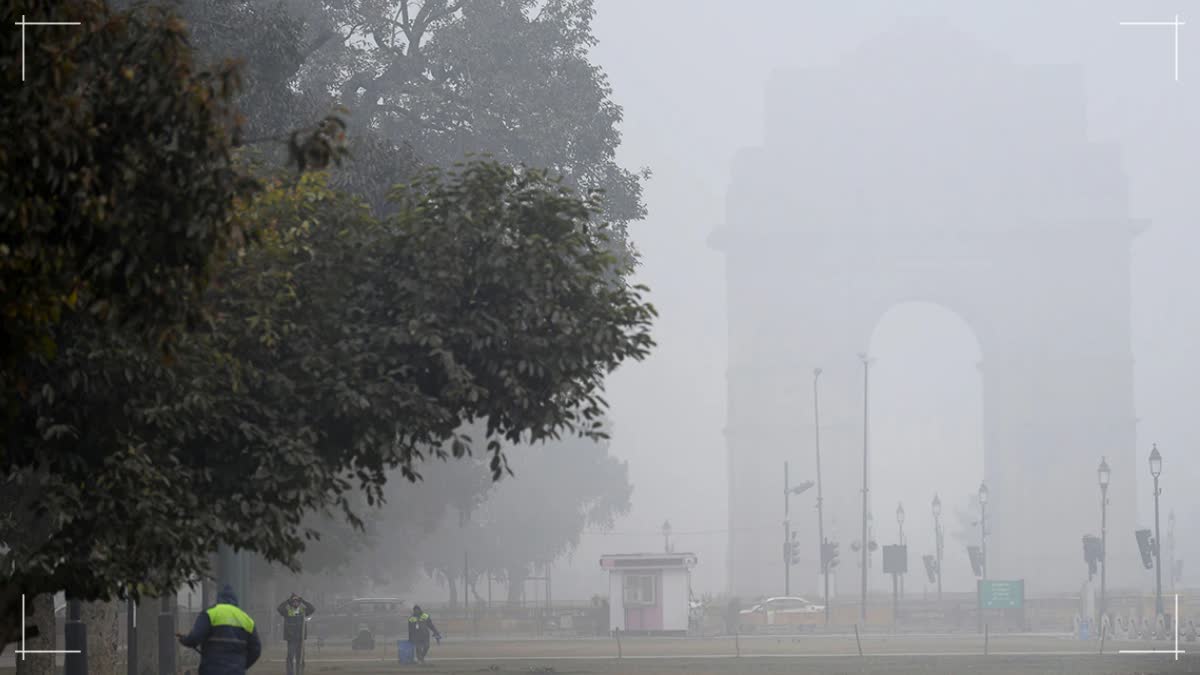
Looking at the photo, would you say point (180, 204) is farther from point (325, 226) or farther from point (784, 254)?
point (784, 254)

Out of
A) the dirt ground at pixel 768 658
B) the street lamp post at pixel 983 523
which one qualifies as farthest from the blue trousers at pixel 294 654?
the street lamp post at pixel 983 523

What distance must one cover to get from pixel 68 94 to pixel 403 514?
148 ft

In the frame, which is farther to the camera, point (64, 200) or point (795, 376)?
point (795, 376)

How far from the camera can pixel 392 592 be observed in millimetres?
113562

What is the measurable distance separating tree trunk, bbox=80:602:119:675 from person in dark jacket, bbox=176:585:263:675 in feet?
33.4

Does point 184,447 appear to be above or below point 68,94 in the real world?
below

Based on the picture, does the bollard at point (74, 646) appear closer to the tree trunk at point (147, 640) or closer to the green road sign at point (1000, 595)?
the tree trunk at point (147, 640)

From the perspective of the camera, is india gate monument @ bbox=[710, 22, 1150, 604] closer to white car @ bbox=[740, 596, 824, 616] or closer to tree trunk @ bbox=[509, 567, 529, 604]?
white car @ bbox=[740, 596, 824, 616]

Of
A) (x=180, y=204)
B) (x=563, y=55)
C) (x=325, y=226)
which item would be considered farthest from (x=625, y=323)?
(x=563, y=55)

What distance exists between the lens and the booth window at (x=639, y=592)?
6006cm

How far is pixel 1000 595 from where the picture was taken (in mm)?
62531

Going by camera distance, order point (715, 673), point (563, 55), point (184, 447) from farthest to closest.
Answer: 1. point (563, 55)
2. point (715, 673)
3. point (184, 447)

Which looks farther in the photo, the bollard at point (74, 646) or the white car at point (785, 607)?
the white car at point (785, 607)

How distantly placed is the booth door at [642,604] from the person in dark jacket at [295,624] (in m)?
27.2
